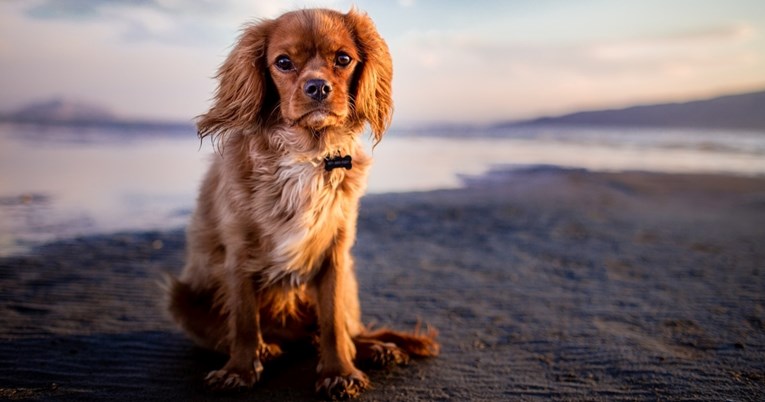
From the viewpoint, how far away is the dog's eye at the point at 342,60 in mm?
2914

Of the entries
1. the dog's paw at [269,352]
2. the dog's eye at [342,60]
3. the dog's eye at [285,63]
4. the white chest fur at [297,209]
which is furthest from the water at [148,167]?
the dog's paw at [269,352]

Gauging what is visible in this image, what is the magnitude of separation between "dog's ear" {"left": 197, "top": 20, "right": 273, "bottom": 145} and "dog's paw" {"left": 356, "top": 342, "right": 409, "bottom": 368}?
58.5 inches

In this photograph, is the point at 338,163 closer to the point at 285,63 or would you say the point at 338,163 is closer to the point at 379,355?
the point at 285,63

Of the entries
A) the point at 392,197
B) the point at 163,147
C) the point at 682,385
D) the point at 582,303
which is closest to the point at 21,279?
the point at 582,303

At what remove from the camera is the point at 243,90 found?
9.84 ft

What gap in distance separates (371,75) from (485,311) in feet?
7.57

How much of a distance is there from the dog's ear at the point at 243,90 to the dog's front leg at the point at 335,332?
877mm

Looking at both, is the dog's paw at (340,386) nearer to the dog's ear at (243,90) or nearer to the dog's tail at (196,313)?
the dog's tail at (196,313)

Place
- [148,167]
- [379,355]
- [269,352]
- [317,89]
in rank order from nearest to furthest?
[317,89], [269,352], [379,355], [148,167]

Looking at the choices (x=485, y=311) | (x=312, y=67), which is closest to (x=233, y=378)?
(x=312, y=67)

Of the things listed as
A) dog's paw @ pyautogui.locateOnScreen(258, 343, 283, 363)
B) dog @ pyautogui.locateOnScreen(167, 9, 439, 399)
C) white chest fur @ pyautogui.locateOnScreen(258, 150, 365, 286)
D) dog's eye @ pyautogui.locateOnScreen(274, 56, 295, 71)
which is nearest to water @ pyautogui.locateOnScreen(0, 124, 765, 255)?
dog @ pyautogui.locateOnScreen(167, 9, 439, 399)

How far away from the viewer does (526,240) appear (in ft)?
22.7

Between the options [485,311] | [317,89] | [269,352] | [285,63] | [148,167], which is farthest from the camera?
[148,167]

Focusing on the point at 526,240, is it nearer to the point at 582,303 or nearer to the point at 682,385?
the point at 582,303
